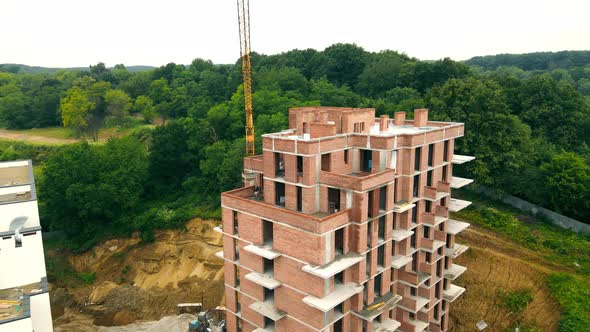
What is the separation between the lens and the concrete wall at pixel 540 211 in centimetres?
4362

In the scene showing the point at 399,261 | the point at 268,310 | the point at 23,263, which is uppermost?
the point at 23,263

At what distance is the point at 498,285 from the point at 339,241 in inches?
867

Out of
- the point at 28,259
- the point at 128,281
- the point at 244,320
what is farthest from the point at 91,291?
the point at 244,320

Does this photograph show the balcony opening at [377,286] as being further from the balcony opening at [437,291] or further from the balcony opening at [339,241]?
the balcony opening at [437,291]

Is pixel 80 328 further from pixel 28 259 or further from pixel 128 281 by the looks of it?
pixel 28 259

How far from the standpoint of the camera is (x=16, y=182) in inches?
1284

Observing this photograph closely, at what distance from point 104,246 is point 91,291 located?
5995mm

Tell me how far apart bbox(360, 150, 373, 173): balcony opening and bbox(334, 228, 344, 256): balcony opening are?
5.98 meters

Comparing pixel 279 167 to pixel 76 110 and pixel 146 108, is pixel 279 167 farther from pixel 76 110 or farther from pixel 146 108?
pixel 76 110

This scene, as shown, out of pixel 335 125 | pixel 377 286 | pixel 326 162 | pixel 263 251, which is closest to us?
pixel 263 251

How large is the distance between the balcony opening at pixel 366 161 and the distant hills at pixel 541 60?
139509mm

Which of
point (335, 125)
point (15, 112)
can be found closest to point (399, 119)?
point (335, 125)

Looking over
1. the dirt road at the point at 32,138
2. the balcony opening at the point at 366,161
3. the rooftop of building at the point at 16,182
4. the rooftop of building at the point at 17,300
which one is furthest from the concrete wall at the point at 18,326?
the dirt road at the point at 32,138

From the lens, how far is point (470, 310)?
3950 centimetres
